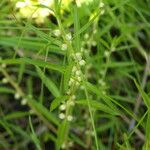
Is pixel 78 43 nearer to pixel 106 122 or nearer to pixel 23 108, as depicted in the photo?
pixel 106 122

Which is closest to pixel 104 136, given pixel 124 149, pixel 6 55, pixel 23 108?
pixel 23 108

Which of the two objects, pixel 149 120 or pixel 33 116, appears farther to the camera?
pixel 33 116

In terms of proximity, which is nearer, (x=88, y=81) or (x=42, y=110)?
(x=42, y=110)

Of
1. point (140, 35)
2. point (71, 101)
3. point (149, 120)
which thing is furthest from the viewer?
point (140, 35)

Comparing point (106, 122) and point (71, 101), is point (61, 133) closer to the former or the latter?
point (71, 101)

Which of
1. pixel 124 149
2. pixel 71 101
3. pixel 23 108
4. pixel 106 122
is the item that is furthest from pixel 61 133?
pixel 23 108

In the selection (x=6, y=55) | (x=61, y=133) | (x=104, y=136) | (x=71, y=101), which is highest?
(x=6, y=55)

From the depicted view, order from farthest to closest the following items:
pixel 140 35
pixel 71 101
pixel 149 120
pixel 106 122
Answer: pixel 140 35 → pixel 106 122 → pixel 71 101 → pixel 149 120

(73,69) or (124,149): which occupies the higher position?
(73,69)

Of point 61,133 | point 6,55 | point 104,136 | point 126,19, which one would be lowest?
point 104,136
